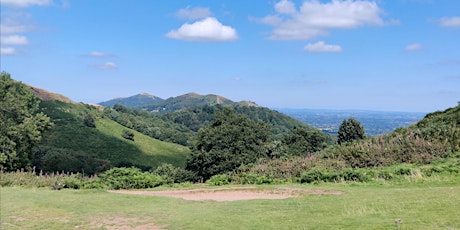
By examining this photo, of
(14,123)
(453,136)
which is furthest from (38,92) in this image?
(453,136)

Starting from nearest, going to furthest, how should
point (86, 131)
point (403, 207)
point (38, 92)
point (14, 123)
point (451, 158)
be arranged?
1. point (403, 207)
2. point (451, 158)
3. point (14, 123)
4. point (86, 131)
5. point (38, 92)

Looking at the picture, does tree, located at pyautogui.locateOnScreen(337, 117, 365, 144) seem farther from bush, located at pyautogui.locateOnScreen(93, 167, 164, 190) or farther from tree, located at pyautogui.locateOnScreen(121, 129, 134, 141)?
tree, located at pyautogui.locateOnScreen(121, 129, 134, 141)

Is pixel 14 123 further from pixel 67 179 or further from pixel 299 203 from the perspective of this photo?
pixel 299 203

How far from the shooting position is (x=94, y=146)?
3438 inches

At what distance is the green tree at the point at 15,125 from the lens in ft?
106

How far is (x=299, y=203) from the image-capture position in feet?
42.9

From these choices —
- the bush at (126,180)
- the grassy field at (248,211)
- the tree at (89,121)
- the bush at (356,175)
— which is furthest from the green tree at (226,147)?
the tree at (89,121)

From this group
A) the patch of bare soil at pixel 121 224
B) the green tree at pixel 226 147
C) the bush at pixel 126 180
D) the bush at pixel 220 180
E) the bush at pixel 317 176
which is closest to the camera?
the patch of bare soil at pixel 121 224

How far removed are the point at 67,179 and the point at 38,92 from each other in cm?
13630

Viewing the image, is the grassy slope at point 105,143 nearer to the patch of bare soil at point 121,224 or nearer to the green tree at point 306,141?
the green tree at point 306,141

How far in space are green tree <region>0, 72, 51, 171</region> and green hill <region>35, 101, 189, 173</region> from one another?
77.8 feet

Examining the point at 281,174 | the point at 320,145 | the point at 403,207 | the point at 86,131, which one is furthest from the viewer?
the point at 86,131

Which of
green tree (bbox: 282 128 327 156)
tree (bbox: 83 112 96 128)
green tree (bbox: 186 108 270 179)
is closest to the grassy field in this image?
green tree (bbox: 186 108 270 179)

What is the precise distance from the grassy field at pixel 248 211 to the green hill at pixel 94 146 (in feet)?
156
